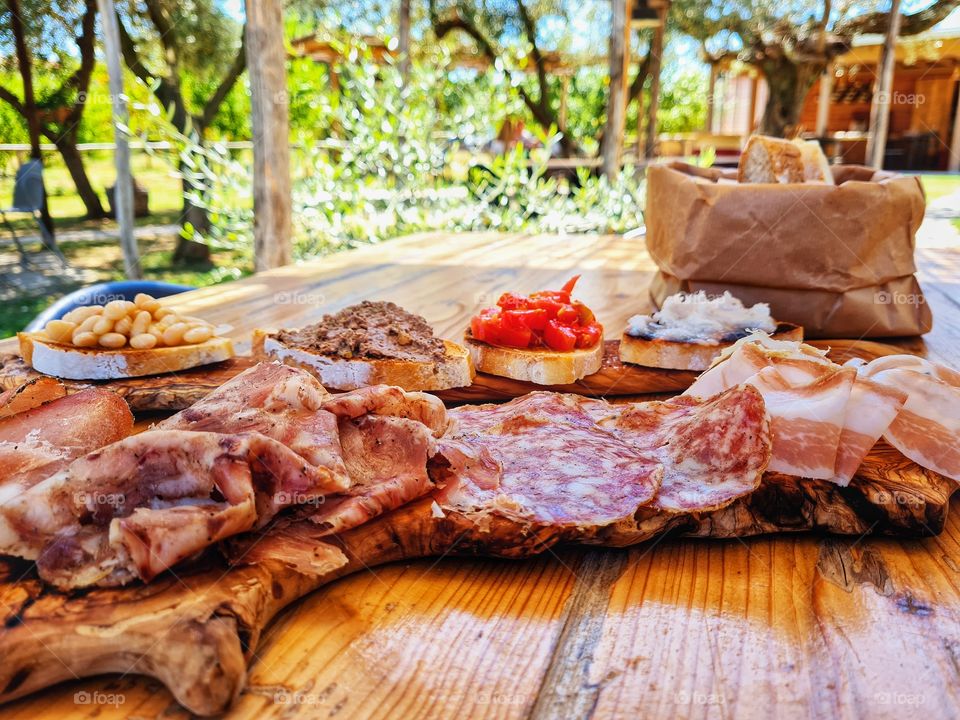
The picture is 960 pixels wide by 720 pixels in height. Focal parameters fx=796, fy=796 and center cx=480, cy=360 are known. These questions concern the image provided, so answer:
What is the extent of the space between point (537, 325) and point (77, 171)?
9.61 meters

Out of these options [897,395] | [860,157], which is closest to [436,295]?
[897,395]

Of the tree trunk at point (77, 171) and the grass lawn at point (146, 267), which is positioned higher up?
the tree trunk at point (77, 171)

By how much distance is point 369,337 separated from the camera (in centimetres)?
202

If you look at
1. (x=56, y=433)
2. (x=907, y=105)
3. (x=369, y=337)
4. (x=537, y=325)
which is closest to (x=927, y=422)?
(x=537, y=325)

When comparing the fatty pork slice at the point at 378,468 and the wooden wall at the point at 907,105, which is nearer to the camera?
the fatty pork slice at the point at 378,468

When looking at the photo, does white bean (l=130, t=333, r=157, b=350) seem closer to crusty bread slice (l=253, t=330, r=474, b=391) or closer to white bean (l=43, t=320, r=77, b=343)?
white bean (l=43, t=320, r=77, b=343)

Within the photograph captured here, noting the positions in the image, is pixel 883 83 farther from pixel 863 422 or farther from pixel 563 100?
pixel 863 422

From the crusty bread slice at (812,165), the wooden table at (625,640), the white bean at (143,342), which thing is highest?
the crusty bread slice at (812,165)

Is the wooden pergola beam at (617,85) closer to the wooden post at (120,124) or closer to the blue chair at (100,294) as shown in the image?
the wooden post at (120,124)

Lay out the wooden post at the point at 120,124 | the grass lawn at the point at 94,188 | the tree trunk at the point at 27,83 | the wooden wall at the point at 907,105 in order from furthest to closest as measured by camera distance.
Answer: the wooden wall at the point at 907,105 < the grass lawn at the point at 94,188 < the tree trunk at the point at 27,83 < the wooden post at the point at 120,124

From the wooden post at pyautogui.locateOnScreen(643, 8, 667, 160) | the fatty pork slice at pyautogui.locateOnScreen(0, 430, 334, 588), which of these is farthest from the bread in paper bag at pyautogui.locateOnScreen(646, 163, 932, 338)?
the wooden post at pyautogui.locateOnScreen(643, 8, 667, 160)

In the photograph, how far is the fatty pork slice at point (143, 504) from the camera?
980mm

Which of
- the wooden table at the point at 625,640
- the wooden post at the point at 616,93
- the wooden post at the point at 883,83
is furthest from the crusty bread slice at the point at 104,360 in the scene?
the wooden post at the point at 883,83

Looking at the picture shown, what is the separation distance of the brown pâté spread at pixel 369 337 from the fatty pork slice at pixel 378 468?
69cm
